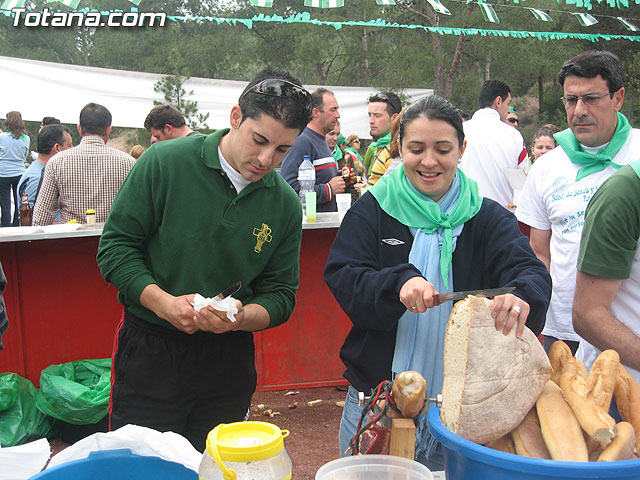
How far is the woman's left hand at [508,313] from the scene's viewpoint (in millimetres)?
1313

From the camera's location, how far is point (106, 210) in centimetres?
483

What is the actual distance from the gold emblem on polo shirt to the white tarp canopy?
26.4 ft

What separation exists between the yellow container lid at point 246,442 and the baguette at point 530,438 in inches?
19.1

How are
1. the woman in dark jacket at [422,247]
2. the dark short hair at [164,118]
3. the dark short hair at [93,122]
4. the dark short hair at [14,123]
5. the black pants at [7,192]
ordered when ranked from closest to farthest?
1. the woman in dark jacket at [422,247]
2. the dark short hair at [93,122]
3. the dark short hair at [164,118]
4. the dark short hair at [14,123]
5. the black pants at [7,192]

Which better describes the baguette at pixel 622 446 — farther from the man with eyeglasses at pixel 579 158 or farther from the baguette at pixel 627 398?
the man with eyeglasses at pixel 579 158

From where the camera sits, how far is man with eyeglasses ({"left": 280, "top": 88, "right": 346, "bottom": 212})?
525 cm

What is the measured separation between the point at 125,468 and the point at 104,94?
32.9 ft

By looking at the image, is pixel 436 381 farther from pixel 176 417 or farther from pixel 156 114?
pixel 156 114

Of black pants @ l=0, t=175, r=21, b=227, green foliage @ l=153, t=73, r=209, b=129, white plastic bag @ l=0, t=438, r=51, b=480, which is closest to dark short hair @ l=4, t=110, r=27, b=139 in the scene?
black pants @ l=0, t=175, r=21, b=227

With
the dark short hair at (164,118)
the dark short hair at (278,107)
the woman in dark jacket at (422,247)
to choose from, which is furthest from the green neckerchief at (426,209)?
the dark short hair at (164,118)

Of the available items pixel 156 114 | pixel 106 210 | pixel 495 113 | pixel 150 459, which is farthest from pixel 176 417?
pixel 495 113

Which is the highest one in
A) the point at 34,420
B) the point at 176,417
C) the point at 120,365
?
the point at 120,365

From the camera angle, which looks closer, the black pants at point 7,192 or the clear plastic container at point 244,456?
the clear plastic container at point 244,456

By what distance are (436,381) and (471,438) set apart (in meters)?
0.68
